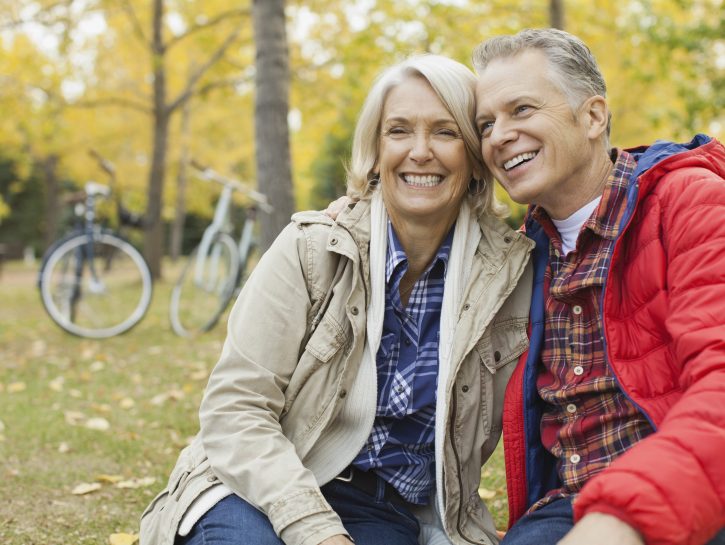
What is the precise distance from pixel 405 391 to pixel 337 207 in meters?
0.64

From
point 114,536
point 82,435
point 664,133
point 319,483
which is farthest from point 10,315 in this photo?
point 664,133

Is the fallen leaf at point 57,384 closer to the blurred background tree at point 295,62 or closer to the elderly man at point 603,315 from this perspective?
the blurred background tree at point 295,62

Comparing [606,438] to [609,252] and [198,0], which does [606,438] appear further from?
[198,0]

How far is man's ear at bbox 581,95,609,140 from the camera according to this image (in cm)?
221

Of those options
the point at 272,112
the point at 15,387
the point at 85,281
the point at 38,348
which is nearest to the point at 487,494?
the point at 272,112

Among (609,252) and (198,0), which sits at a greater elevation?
(198,0)

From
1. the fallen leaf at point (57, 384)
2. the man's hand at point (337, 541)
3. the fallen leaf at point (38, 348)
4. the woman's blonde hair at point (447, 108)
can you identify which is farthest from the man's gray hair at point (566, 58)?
the fallen leaf at point (38, 348)

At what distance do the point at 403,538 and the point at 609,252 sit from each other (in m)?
0.98

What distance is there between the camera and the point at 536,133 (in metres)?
2.18

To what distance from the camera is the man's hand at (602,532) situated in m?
1.40

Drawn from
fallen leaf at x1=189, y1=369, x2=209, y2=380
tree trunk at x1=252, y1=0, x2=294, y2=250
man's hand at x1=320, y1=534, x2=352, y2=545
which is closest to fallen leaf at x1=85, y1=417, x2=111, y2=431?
fallen leaf at x1=189, y1=369, x2=209, y2=380

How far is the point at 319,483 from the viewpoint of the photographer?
2.16 meters

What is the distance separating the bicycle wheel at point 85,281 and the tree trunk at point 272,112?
7.22 ft

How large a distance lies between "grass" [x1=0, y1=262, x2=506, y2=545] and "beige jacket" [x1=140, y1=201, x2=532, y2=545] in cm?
102
